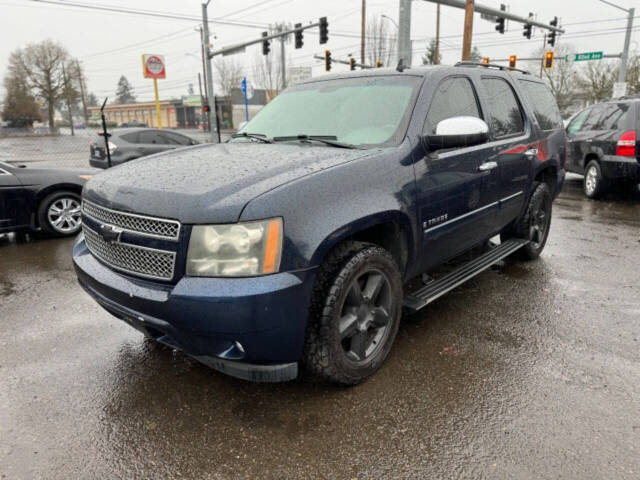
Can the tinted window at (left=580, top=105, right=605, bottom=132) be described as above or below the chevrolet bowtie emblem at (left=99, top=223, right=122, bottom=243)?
above

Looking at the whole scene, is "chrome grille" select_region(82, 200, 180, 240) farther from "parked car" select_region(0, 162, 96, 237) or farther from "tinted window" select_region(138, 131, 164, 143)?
"tinted window" select_region(138, 131, 164, 143)

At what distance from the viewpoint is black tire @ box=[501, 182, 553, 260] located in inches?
184

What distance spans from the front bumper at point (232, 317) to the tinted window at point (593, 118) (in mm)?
8870

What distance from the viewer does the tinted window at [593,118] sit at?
8875 mm

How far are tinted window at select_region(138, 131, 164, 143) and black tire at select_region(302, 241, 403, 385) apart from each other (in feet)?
41.0

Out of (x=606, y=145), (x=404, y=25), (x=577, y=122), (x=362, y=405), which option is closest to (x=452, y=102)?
(x=362, y=405)

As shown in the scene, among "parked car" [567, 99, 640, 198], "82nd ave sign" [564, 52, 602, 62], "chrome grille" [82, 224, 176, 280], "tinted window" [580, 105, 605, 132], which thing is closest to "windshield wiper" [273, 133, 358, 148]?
"chrome grille" [82, 224, 176, 280]

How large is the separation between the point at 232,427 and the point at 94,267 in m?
1.23

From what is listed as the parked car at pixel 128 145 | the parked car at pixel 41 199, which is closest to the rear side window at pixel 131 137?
the parked car at pixel 128 145

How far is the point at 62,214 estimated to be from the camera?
6.42 m

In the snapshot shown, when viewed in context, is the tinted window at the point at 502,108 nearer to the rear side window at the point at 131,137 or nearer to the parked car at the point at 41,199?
the parked car at the point at 41,199

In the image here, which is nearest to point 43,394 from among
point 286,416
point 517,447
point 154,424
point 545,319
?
point 154,424

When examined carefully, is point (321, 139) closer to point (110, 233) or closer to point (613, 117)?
point (110, 233)

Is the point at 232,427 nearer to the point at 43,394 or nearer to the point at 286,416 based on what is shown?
the point at 286,416
